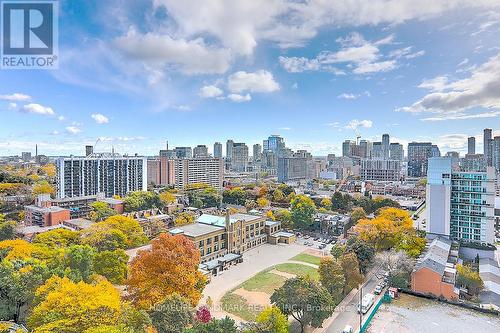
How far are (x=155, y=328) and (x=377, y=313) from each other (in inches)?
639

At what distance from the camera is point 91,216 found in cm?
4725

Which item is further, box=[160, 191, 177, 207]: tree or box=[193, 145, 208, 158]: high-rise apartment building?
box=[193, 145, 208, 158]: high-rise apartment building

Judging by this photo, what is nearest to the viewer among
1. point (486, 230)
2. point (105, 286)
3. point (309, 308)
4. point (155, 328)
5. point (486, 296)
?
point (155, 328)

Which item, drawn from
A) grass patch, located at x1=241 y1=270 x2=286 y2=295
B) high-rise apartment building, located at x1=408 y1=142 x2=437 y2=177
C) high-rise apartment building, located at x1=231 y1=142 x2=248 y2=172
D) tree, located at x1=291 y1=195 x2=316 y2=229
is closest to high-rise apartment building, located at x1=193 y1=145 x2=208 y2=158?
high-rise apartment building, located at x1=231 y1=142 x2=248 y2=172

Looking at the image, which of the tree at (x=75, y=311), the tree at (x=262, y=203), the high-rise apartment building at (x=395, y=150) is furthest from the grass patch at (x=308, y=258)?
the high-rise apartment building at (x=395, y=150)

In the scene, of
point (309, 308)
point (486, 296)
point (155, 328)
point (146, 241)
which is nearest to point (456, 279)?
point (486, 296)

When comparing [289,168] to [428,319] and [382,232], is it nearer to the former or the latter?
[382,232]

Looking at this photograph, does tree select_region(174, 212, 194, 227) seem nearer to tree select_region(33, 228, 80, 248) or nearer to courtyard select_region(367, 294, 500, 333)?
tree select_region(33, 228, 80, 248)

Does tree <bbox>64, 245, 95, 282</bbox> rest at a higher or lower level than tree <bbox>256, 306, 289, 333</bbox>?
higher

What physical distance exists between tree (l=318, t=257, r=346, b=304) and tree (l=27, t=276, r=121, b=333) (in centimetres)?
1474

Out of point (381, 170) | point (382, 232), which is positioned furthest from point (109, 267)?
point (381, 170)

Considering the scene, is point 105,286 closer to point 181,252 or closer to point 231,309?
point 181,252

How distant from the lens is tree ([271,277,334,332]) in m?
19.4

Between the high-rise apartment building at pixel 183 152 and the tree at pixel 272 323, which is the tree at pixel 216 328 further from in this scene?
the high-rise apartment building at pixel 183 152
